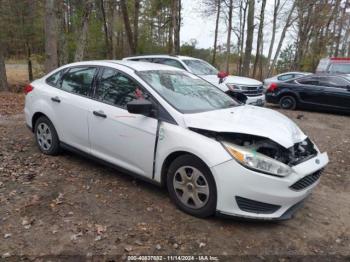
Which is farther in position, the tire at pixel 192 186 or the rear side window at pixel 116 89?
the rear side window at pixel 116 89

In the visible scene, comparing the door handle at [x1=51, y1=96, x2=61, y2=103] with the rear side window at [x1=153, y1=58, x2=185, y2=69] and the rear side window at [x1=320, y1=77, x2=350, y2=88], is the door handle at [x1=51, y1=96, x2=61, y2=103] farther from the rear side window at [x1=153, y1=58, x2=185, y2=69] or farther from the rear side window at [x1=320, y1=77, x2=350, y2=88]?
the rear side window at [x1=320, y1=77, x2=350, y2=88]

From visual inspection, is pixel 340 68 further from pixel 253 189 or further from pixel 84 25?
pixel 253 189

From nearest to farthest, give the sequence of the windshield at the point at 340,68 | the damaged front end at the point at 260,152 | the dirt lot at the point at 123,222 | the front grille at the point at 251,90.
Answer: the dirt lot at the point at 123,222, the damaged front end at the point at 260,152, the front grille at the point at 251,90, the windshield at the point at 340,68

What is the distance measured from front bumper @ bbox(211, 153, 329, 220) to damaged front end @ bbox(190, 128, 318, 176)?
0.07 metres

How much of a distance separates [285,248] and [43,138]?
415cm

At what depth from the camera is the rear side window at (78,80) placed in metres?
5.05

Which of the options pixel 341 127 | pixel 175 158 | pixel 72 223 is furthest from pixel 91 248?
pixel 341 127

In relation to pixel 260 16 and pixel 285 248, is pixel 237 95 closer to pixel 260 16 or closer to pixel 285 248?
pixel 285 248

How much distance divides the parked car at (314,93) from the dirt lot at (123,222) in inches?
277

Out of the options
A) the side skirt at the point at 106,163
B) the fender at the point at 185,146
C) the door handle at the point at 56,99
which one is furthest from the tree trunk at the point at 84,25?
the fender at the point at 185,146

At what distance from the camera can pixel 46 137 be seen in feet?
18.6

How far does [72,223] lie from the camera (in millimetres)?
3717

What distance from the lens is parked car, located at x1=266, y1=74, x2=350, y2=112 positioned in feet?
38.0

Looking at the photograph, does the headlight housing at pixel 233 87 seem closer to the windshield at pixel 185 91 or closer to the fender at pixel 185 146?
the windshield at pixel 185 91
